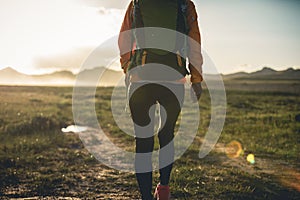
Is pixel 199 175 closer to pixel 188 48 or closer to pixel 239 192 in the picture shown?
pixel 239 192

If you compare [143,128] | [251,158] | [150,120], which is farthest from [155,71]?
[251,158]

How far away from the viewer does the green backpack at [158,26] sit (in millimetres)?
3562

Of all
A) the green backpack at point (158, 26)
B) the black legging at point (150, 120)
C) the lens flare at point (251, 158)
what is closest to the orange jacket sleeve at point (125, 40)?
the green backpack at point (158, 26)

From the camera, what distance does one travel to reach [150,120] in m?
3.69

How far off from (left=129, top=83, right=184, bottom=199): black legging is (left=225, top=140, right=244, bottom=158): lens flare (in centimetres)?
514

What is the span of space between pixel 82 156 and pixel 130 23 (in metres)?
5.06

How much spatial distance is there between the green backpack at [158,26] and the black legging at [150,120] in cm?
26

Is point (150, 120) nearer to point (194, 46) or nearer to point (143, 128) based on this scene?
point (143, 128)

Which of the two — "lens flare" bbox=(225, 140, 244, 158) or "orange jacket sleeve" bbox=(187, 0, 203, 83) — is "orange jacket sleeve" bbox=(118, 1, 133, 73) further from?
"lens flare" bbox=(225, 140, 244, 158)

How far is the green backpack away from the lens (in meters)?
3.56

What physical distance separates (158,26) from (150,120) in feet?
3.30

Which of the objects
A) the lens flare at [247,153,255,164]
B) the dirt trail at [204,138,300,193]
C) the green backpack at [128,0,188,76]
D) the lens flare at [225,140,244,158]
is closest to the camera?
the green backpack at [128,0,188,76]

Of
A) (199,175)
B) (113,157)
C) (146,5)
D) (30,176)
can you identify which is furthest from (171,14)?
(113,157)

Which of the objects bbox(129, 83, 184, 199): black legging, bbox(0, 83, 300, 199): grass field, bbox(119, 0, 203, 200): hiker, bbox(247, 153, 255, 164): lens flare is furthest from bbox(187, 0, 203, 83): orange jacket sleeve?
bbox(247, 153, 255, 164): lens flare
